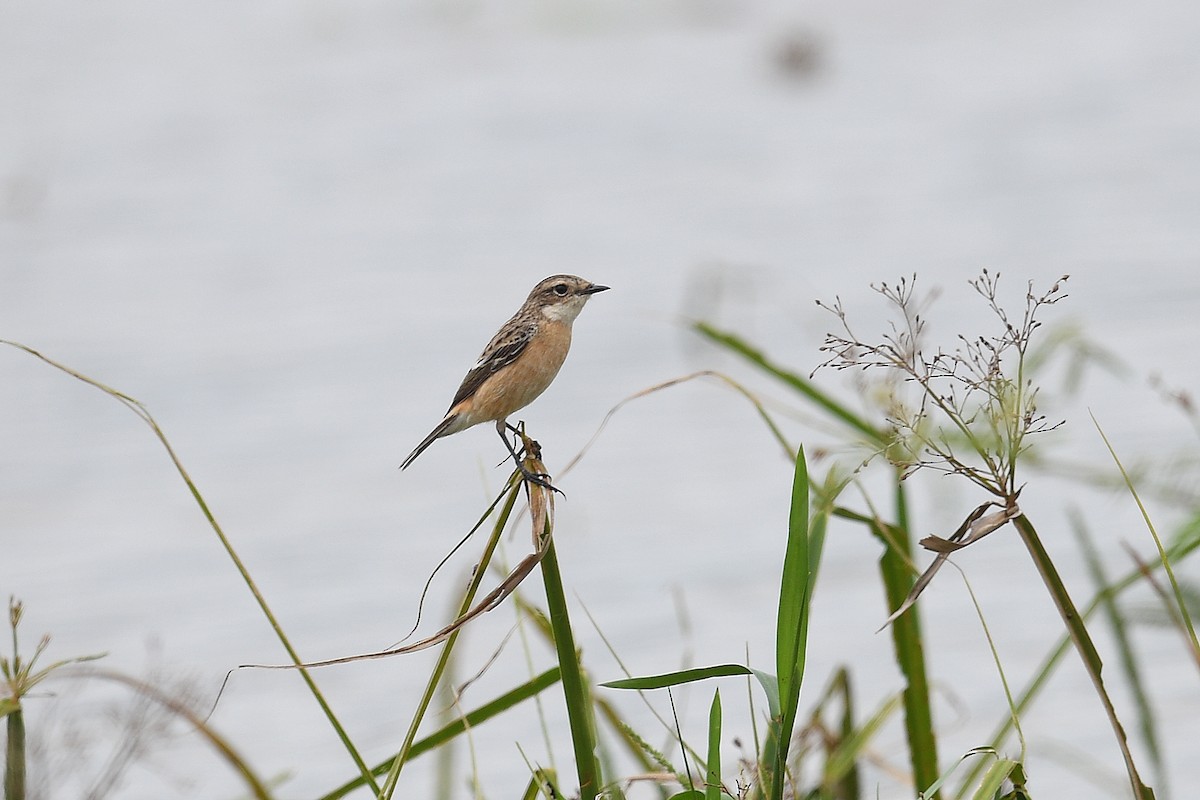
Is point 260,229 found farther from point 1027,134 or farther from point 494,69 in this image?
point 1027,134

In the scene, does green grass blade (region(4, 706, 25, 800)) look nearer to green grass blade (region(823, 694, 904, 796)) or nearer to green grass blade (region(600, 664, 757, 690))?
green grass blade (region(600, 664, 757, 690))

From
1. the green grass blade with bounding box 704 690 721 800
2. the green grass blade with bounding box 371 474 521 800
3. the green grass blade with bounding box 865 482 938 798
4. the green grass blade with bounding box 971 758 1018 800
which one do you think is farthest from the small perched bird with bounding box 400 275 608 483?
the green grass blade with bounding box 971 758 1018 800

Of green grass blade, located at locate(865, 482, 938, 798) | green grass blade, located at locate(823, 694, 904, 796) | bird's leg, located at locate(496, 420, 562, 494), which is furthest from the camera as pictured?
green grass blade, located at locate(823, 694, 904, 796)

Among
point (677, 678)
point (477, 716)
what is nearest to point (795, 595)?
point (677, 678)

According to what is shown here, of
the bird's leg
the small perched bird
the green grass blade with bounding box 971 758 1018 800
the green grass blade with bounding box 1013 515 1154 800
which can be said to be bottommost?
the green grass blade with bounding box 971 758 1018 800

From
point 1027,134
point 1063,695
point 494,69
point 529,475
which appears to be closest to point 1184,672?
point 1063,695

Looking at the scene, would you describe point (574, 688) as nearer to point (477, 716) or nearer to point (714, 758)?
point (714, 758)

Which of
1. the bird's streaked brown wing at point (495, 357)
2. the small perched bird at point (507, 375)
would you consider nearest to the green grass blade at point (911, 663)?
the small perched bird at point (507, 375)

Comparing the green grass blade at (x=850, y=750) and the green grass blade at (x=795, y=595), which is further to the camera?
the green grass blade at (x=850, y=750)

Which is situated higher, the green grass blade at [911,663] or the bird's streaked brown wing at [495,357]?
the bird's streaked brown wing at [495,357]

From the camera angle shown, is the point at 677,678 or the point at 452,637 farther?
the point at 452,637

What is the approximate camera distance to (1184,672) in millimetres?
7523

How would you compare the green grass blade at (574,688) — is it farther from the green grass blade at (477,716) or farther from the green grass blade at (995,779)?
the green grass blade at (995,779)

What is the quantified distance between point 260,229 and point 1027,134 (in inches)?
300
